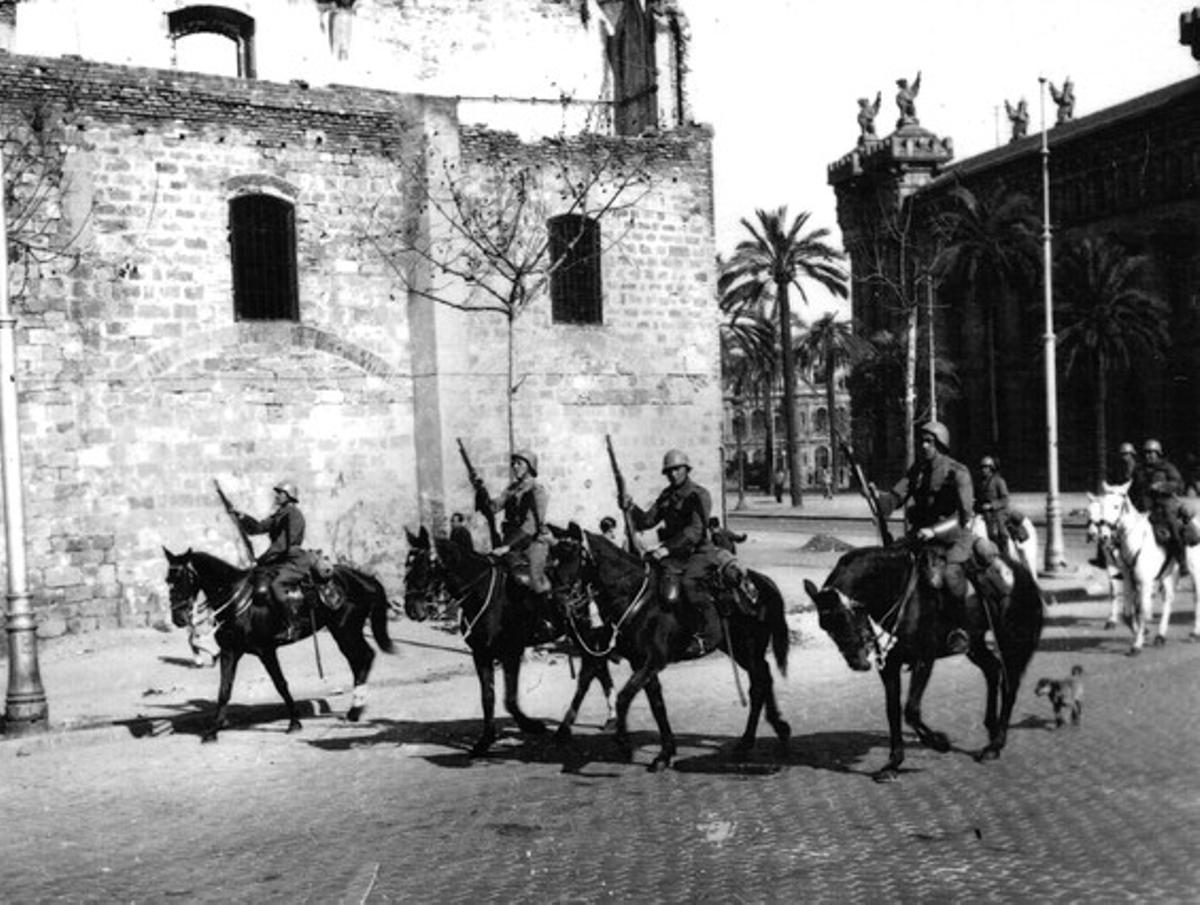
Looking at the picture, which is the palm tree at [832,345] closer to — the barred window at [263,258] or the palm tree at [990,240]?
the palm tree at [990,240]

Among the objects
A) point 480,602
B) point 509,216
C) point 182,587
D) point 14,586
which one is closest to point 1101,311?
point 509,216

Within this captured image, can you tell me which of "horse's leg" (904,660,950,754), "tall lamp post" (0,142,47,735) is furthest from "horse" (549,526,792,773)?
"tall lamp post" (0,142,47,735)

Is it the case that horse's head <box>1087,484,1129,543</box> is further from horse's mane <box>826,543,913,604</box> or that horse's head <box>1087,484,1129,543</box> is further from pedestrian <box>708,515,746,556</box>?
horse's mane <box>826,543,913,604</box>

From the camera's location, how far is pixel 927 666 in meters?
10.0

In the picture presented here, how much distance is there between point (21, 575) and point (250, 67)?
1847cm

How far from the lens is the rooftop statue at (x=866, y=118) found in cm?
7175

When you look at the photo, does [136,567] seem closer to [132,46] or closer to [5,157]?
[5,157]

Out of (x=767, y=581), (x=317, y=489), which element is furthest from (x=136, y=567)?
(x=767, y=581)

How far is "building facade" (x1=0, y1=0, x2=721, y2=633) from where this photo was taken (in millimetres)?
Answer: 18203

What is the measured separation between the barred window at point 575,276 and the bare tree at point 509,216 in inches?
1.0

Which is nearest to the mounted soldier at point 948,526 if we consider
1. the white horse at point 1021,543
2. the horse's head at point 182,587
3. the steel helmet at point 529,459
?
the steel helmet at point 529,459

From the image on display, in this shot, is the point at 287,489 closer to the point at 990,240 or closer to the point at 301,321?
the point at 301,321

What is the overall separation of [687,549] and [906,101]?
209 feet

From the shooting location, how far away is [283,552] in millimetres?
12578
